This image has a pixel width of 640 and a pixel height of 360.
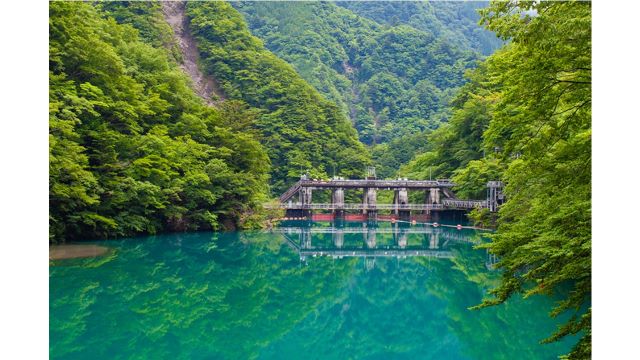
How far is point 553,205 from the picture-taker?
20.4 feet

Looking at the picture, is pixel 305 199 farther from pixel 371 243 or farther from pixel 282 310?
pixel 282 310

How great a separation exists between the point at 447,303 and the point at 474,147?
74.1 ft

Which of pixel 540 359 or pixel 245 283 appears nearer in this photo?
pixel 540 359

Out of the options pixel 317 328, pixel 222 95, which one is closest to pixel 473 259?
pixel 317 328

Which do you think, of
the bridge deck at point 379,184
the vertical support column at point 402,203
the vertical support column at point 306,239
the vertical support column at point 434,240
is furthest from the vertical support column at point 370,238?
the vertical support column at point 402,203

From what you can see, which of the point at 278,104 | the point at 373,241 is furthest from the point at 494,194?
the point at 278,104

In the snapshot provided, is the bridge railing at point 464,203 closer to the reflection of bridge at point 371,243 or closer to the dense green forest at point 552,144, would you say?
the reflection of bridge at point 371,243

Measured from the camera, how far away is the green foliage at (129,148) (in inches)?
762

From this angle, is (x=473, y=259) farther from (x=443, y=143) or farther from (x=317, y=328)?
(x=443, y=143)

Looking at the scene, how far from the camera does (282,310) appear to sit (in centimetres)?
1202

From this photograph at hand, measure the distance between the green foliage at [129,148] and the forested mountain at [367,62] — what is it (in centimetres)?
5479

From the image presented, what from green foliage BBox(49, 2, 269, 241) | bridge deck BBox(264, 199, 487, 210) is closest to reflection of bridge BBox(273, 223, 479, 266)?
green foliage BBox(49, 2, 269, 241)

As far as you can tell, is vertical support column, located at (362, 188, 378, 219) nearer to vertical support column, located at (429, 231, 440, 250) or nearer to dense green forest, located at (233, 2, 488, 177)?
vertical support column, located at (429, 231, 440, 250)

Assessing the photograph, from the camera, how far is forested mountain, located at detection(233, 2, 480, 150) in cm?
8706
